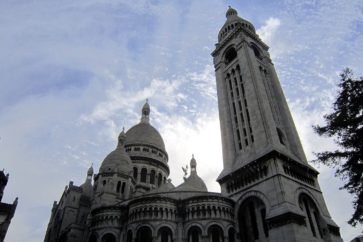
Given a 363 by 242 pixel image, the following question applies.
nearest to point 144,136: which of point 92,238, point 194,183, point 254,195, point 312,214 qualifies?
point 194,183

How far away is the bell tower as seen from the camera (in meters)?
28.5

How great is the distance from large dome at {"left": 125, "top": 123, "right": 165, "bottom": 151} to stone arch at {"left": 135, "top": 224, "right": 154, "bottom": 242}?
28125mm

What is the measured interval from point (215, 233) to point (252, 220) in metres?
4.08

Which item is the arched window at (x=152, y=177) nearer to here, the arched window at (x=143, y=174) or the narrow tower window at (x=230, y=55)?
the arched window at (x=143, y=174)

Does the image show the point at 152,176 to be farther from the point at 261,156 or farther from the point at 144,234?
the point at 261,156

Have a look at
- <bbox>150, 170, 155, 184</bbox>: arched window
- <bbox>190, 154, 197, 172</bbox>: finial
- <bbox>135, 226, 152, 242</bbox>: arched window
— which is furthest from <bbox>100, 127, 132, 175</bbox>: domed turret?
<bbox>135, 226, 152, 242</bbox>: arched window

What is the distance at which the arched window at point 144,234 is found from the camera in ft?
98.2

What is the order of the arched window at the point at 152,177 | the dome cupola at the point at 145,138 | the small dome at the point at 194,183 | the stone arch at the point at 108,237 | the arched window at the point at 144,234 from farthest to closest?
1. the dome cupola at the point at 145,138
2. the arched window at the point at 152,177
3. the small dome at the point at 194,183
4. the stone arch at the point at 108,237
5. the arched window at the point at 144,234

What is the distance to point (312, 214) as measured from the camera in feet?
102

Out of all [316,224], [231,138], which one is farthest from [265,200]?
[231,138]

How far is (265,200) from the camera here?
2938 cm

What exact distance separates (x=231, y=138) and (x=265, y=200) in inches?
432

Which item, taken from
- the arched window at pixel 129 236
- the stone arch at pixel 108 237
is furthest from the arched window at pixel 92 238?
the arched window at pixel 129 236

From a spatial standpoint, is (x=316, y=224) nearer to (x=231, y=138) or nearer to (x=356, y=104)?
(x=231, y=138)
